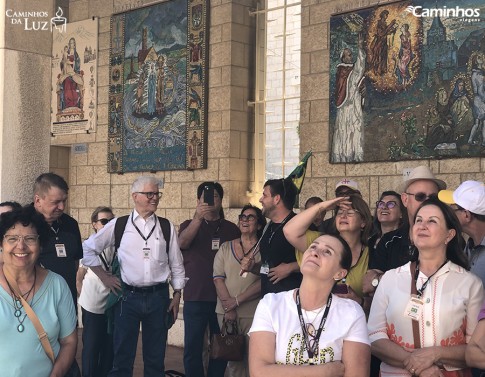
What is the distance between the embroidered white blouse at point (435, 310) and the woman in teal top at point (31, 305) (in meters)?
1.68

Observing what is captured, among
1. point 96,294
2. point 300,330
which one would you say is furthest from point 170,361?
point 300,330

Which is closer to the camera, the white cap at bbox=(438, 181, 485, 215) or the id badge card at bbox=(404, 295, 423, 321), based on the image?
the id badge card at bbox=(404, 295, 423, 321)

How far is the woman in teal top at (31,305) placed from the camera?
4.81m

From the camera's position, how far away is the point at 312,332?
4383mm

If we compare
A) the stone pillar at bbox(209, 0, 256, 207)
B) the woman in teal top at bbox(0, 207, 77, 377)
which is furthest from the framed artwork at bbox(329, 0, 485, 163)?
the woman in teal top at bbox(0, 207, 77, 377)

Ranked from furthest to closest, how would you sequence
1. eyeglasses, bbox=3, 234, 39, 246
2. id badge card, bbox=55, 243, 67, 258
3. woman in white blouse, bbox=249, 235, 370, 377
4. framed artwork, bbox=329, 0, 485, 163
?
1. framed artwork, bbox=329, 0, 485, 163
2. id badge card, bbox=55, 243, 67, 258
3. eyeglasses, bbox=3, 234, 39, 246
4. woman in white blouse, bbox=249, 235, 370, 377

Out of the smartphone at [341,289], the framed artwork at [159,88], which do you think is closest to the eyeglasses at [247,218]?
the smartphone at [341,289]

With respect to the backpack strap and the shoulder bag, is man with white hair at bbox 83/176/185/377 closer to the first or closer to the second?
the backpack strap

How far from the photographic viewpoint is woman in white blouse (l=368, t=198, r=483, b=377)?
181 inches

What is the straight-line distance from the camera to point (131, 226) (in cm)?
770

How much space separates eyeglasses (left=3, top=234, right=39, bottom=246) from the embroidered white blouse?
1873mm

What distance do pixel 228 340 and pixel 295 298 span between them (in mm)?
3360

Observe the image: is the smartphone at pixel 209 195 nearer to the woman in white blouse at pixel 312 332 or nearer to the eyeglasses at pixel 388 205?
the eyeglasses at pixel 388 205

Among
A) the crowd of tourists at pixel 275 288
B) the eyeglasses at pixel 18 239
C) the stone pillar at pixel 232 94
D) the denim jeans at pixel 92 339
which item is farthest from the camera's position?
the stone pillar at pixel 232 94
